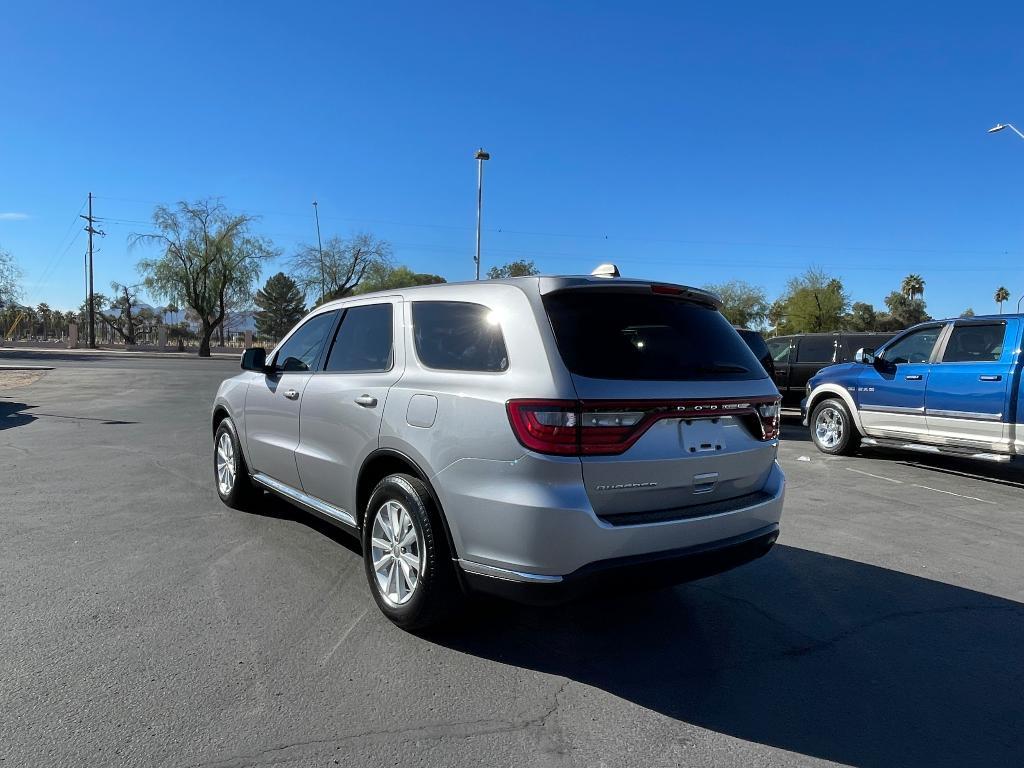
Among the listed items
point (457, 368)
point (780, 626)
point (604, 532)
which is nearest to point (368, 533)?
point (457, 368)

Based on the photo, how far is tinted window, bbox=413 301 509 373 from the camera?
10.6 ft

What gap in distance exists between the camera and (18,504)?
586 centimetres

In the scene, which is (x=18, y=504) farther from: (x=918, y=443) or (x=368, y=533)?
(x=918, y=443)

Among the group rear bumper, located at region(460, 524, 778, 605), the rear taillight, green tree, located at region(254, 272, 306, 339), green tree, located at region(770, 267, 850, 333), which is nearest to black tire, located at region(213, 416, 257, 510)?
rear bumper, located at region(460, 524, 778, 605)

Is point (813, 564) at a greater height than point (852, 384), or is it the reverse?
point (852, 384)

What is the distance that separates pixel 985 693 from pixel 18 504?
7.07 meters

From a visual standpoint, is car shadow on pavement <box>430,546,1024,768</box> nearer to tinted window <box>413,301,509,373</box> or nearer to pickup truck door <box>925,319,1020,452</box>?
tinted window <box>413,301,509,373</box>

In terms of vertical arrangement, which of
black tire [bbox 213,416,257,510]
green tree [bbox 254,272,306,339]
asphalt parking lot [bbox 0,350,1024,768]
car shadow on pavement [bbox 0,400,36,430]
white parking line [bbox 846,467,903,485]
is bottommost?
asphalt parking lot [bbox 0,350,1024,768]

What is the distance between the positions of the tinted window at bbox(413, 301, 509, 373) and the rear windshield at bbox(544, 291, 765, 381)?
312mm

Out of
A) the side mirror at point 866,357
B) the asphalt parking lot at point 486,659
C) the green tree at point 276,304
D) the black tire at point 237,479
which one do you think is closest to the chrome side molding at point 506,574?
the asphalt parking lot at point 486,659

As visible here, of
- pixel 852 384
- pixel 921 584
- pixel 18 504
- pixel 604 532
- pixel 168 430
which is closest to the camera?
pixel 604 532

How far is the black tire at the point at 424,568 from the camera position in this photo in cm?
322

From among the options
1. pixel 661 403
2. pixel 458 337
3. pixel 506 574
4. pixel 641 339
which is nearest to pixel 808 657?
pixel 661 403

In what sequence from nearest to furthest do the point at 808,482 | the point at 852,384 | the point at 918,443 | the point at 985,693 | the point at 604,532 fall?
the point at 604,532 < the point at 985,693 < the point at 808,482 < the point at 918,443 < the point at 852,384
